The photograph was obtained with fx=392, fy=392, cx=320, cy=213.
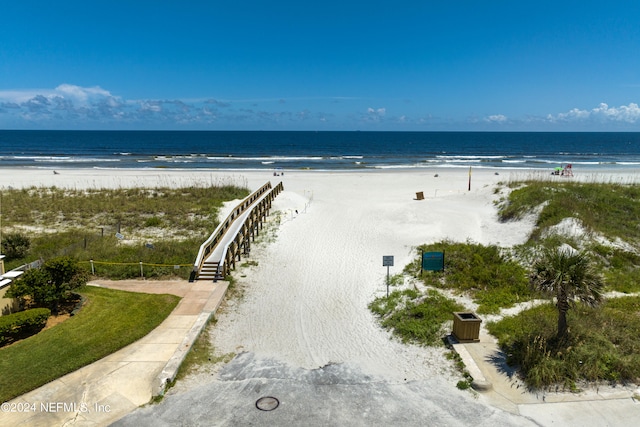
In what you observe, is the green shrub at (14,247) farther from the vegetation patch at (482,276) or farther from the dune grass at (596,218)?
the dune grass at (596,218)

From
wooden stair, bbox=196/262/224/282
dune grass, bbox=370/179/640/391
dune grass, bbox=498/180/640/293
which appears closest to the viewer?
dune grass, bbox=370/179/640/391

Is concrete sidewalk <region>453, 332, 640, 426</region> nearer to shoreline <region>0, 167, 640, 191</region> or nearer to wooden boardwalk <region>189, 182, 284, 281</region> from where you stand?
wooden boardwalk <region>189, 182, 284, 281</region>

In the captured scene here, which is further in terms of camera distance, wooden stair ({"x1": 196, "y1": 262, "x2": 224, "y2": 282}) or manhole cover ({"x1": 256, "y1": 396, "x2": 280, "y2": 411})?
wooden stair ({"x1": 196, "y1": 262, "x2": 224, "y2": 282})

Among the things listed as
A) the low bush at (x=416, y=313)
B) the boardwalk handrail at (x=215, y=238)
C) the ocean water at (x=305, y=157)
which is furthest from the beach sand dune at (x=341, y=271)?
the ocean water at (x=305, y=157)

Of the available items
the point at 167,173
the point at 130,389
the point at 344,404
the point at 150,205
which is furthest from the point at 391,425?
the point at 167,173

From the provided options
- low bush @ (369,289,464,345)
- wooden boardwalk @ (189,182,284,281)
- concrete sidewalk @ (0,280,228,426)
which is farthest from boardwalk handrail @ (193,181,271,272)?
low bush @ (369,289,464,345)

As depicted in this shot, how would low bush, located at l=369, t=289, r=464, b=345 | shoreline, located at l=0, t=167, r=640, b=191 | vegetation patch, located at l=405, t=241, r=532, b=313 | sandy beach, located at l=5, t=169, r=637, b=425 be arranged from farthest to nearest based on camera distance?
shoreline, located at l=0, t=167, r=640, b=191 < vegetation patch, located at l=405, t=241, r=532, b=313 < low bush, located at l=369, t=289, r=464, b=345 < sandy beach, located at l=5, t=169, r=637, b=425
